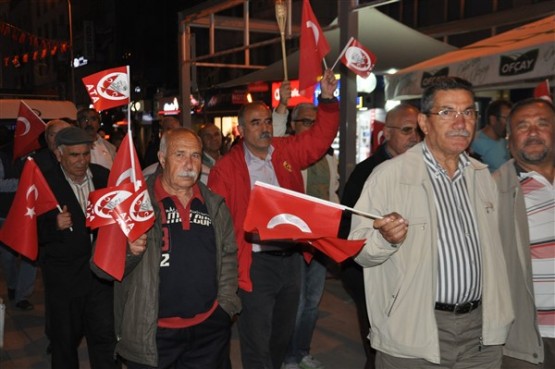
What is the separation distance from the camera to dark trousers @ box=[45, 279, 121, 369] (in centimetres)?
482

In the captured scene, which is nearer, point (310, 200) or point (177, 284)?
point (310, 200)

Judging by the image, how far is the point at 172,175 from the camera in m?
3.81

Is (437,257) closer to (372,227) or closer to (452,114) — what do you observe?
(372,227)

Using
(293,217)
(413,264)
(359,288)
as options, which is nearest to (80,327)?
(359,288)

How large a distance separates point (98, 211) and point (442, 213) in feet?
6.48

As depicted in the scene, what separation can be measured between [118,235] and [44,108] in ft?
30.6

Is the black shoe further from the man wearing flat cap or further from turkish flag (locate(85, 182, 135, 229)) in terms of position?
turkish flag (locate(85, 182, 135, 229))

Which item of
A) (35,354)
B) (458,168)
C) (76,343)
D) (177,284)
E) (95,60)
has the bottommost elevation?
(35,354)

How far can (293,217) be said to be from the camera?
3.19 m

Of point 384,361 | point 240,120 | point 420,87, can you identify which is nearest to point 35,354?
point 240,120

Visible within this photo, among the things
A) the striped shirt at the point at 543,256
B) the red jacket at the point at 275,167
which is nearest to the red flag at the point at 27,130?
the red jacket at the point at 275,167

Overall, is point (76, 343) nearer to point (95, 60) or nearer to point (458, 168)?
point (458, 168)

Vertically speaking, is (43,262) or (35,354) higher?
(43,262)

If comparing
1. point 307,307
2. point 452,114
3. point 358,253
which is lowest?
point 307,307
